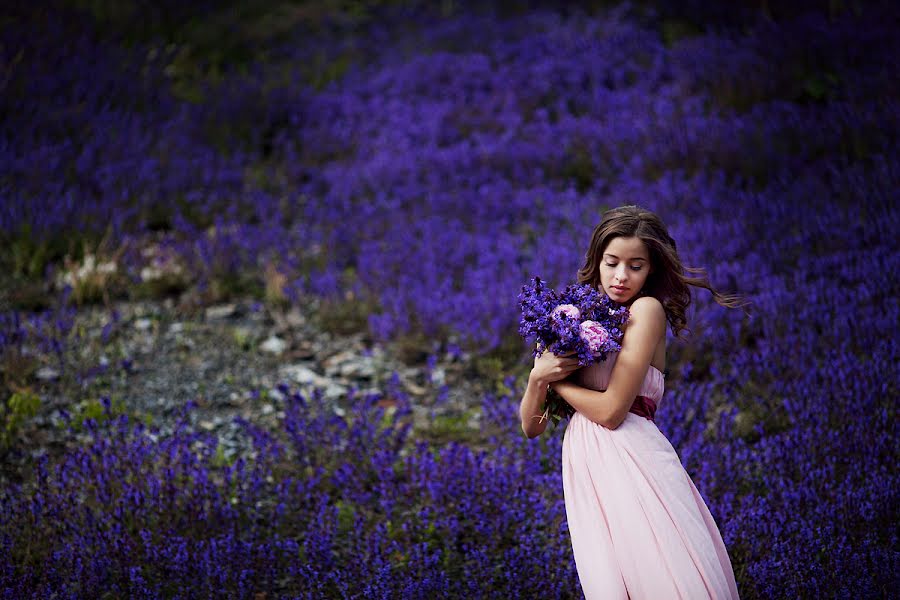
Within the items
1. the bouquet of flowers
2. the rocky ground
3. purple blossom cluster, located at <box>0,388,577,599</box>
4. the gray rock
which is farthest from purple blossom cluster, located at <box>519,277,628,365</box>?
the gray rock

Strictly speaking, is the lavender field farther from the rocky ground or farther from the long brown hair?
the long brown hair

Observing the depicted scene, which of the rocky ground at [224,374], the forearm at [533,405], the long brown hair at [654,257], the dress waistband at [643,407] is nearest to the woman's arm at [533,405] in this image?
the forearm at [533,405]

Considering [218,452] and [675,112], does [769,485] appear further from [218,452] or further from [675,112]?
[675,112]

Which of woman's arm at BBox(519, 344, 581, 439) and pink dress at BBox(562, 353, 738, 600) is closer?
pink dress at BBox(562, 353, 738, 600)

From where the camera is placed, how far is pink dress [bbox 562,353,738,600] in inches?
72.6

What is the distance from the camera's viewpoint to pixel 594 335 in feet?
6.33

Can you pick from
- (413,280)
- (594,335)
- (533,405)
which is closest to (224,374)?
(413,280)

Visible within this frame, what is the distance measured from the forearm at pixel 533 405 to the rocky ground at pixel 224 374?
1.53 metres

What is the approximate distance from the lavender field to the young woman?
0.75 meters

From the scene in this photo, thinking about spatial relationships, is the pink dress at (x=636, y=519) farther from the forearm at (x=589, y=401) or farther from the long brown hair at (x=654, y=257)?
the long brown hair at (x=654, y=257)

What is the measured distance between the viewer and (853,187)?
446 cm

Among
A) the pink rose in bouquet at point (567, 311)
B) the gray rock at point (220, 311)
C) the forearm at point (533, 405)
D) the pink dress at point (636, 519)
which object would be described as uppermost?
the pink rose in bouquet at point (567, 311)

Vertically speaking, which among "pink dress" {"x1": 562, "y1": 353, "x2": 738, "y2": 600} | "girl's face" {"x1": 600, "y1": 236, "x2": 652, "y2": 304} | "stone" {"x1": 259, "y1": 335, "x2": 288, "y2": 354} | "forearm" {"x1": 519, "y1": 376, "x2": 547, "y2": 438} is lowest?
"stone" {"x1": 259, "y1": 335, "x2": 288, "y2": 354}

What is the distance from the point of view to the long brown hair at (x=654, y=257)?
2.07m
